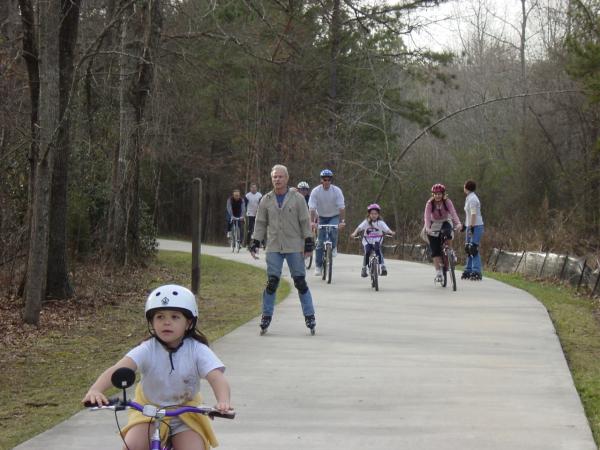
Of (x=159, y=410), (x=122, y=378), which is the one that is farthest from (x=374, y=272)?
(x=122, y=378)

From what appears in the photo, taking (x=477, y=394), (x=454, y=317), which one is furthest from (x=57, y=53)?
(x=477, y=394)

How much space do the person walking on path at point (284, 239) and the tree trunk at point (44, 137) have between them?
304 centimetres

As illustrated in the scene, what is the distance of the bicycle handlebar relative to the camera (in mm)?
4094

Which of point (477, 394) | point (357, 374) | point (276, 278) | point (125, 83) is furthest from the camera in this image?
point (125, 83)

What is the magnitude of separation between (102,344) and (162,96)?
9665 millimetres

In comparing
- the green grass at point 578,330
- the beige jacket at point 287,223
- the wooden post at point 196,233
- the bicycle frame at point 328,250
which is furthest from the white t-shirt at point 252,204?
the beige jacket at point 287,223

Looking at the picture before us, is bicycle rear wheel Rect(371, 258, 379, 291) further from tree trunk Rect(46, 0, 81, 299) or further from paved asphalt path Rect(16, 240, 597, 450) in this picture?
tree trunk Rect(46, 0, 81, 299)

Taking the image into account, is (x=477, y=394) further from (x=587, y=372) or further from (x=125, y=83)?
(x=125, y=83)

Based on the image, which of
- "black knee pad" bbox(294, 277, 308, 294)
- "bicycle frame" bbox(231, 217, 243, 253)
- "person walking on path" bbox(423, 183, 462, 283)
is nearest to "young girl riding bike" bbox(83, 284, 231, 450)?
"black knee pad" bbox(294, 277, 308, 294)

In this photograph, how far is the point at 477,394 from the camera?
8.39 meters

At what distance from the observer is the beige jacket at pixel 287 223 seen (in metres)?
11.8

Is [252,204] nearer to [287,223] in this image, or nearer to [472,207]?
[472,207]

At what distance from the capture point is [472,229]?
19.3m

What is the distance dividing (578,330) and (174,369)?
9095 millimetres
